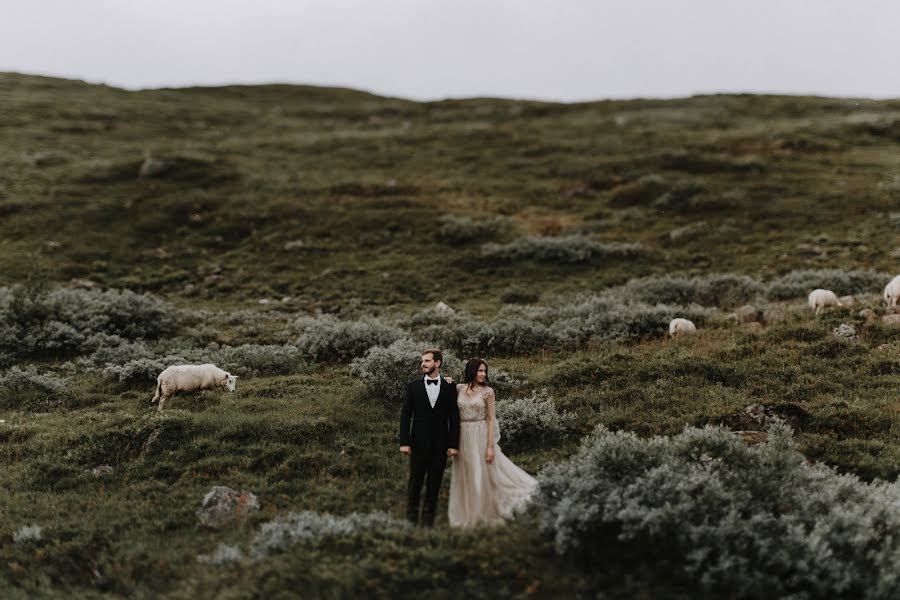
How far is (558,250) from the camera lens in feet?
93.6

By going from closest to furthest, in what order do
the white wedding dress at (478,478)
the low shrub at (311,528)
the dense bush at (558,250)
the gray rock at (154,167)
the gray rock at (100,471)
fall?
the low shrub at (311,528) < the white wedding dress at (478,478) < the gray rock at (100,471) < the dense bush at (558,250) < the gray rock at (154,167)

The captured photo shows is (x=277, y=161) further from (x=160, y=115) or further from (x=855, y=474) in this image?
(x=855, y=474)

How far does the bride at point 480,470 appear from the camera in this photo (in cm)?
860

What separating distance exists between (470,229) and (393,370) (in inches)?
723

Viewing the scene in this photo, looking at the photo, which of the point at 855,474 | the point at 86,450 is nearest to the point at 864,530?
the point at 855,474

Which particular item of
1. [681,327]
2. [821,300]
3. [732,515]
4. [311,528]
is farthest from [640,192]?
[311,528]

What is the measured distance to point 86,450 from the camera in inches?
448

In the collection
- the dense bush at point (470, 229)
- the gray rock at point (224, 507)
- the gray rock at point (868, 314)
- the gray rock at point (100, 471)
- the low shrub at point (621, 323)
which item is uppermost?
the dense bush at point (470, 229)

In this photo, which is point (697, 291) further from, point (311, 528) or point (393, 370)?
point (311, 528)

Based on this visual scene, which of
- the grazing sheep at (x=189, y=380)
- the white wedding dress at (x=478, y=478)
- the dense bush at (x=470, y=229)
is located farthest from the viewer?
the dense bush at (x=470, y=229)

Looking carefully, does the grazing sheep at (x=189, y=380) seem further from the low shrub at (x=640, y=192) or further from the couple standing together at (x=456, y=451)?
the low shrub at (x=640, y=192)

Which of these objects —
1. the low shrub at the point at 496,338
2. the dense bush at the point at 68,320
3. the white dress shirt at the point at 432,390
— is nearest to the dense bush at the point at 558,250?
the low shrub at the point at 496,338

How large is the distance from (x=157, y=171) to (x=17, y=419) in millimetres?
30511

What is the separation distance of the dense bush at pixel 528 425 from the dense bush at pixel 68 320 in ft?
40.4
